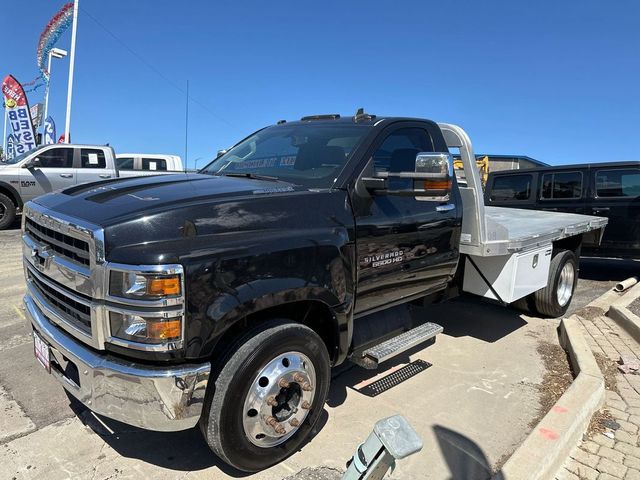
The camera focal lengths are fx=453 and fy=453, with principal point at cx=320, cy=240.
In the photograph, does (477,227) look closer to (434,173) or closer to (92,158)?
(434,173)

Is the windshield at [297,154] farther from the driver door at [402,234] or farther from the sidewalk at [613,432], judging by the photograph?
the sidewalk at [613,432]

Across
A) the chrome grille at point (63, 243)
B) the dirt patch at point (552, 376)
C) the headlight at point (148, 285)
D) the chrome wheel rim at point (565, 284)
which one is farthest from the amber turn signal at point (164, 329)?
the chrome wheel rim at point (565, 284)

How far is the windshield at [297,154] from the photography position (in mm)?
3137

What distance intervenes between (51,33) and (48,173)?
60.0ft

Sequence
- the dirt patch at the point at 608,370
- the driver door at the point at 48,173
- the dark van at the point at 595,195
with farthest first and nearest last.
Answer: the driver door at the point at 48,173 < the dark van at the point at 595,195 < the dirt patch at the point at 608,370

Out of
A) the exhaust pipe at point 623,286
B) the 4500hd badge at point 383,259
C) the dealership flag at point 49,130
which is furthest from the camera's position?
the dealership flag at point 49,130

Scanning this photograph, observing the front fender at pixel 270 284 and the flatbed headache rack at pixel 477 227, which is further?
the flatbed headache rack at pixel 477 227

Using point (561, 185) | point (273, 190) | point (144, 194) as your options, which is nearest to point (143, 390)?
point (144, 194)

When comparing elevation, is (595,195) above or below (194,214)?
above

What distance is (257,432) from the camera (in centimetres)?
243

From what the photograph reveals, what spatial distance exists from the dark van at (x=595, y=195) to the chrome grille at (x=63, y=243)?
26.1ft

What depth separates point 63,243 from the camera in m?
2.37

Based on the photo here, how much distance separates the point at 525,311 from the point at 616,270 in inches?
194

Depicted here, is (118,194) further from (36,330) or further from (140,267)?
(36,330)
